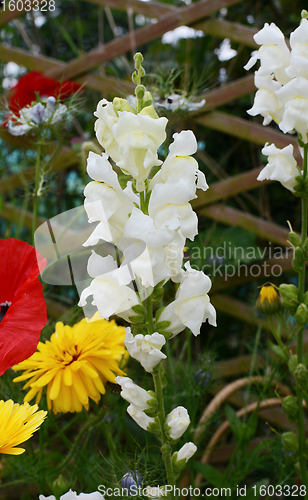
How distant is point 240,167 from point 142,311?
83cm

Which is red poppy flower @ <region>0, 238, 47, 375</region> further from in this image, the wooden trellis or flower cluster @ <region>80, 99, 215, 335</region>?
the wooden trellis

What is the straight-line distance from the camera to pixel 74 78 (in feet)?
3.19

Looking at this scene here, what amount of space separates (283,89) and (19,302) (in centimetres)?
33

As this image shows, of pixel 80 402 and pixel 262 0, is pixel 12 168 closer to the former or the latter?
pixel 262 0

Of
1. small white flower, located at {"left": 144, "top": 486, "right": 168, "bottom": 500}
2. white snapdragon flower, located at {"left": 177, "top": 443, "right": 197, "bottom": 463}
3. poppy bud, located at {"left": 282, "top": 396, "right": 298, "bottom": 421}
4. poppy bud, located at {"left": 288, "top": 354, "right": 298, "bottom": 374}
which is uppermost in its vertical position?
white snapdragon flower, located at {"left": 177, "top": 443, "right": 197, "bottom": 463}

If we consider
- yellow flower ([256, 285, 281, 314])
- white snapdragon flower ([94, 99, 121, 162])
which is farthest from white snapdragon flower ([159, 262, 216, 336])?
yellow flower ([256, 285, 281, 314])

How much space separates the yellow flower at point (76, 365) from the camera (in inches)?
17.6

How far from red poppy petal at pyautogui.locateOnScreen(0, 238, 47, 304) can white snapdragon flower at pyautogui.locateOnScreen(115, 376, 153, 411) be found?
134 mm

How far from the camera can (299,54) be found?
463 millimetres

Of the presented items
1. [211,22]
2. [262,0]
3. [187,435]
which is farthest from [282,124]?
[262,0]

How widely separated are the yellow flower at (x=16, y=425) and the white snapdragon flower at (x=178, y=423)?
0.10 m

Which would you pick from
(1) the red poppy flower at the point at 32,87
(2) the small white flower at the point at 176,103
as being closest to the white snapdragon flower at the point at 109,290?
(2) the small white flower at the point at 176,103

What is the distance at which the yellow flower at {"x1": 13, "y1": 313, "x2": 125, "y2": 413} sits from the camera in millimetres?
448

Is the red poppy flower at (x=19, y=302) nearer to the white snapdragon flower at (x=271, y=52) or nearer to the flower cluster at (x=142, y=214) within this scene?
the flower cluster at (x=142, y=214)
